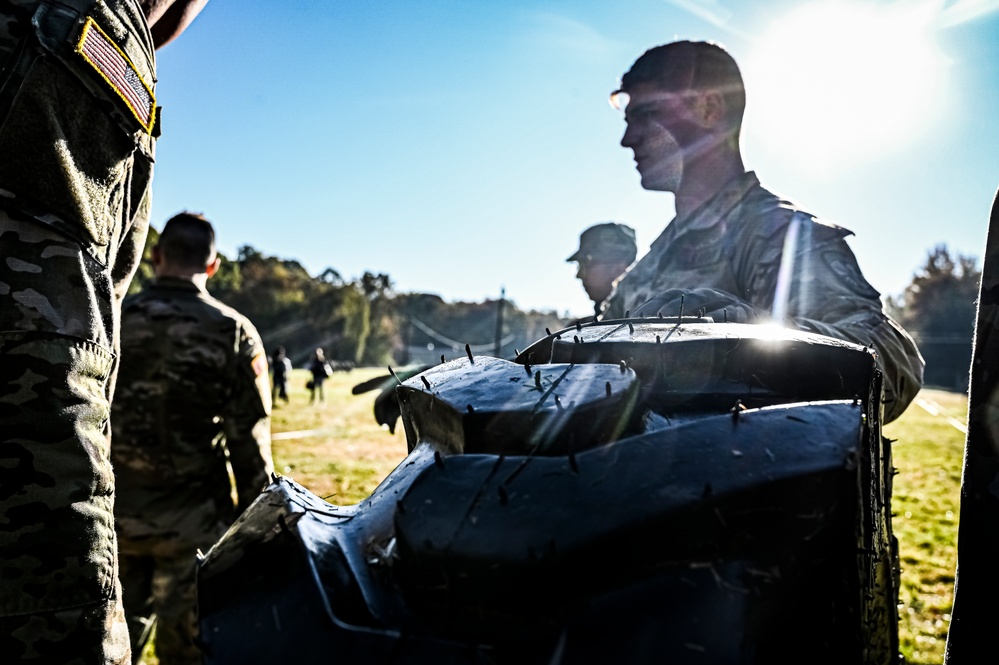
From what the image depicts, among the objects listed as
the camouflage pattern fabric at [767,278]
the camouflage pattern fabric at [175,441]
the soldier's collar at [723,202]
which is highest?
the soldier's collar at [723,202]

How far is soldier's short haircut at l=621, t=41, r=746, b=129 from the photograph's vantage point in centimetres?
237

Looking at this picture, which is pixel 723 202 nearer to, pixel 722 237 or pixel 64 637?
pixel 722 237

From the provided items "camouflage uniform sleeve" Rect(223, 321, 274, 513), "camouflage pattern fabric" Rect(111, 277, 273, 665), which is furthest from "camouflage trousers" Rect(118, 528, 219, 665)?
"camouflage uniform sleeve" Rect(223, 321, 274, 513)

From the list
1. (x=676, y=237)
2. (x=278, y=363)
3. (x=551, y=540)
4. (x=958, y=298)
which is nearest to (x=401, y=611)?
(x=551, y=540)

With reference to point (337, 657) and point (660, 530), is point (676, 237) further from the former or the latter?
point (337, 657)

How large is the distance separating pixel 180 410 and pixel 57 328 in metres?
2.70

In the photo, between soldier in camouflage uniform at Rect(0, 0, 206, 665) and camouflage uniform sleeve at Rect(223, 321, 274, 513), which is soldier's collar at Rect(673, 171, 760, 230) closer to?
soldier in camouflage uniform at Rect(0, 0, 206, 665)

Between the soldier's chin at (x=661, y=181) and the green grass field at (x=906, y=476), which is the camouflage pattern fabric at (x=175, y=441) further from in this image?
the soldier's chin at (x=661, y=181)

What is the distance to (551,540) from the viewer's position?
1.86 feet

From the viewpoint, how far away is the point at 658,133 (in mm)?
2461

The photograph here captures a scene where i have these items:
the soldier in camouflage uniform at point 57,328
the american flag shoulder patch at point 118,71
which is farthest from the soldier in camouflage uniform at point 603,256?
the soldier in camouflage uniform at point 57,328

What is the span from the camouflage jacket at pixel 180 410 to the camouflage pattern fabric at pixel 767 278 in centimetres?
250

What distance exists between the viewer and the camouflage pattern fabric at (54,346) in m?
1.11

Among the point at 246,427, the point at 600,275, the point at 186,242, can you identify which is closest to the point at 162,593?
the point at 246,427
